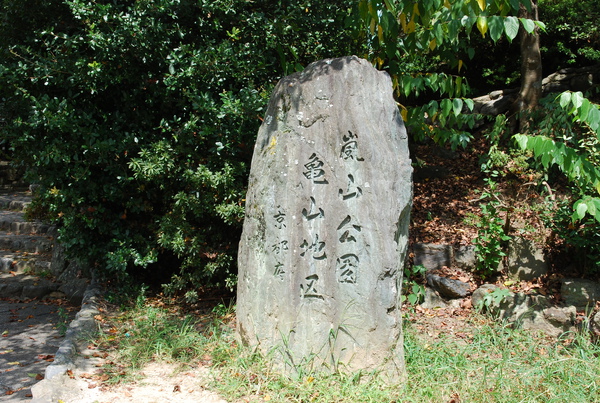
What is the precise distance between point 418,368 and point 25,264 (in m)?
7.31

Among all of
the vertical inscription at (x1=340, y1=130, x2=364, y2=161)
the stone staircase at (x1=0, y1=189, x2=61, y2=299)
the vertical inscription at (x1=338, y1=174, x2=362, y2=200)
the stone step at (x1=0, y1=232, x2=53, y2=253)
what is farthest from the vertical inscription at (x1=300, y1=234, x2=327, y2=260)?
the stone step at (x1=0, y1=232, x2=53, y2=253)

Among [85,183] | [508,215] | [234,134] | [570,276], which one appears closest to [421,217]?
[508,215]

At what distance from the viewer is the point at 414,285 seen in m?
6.51

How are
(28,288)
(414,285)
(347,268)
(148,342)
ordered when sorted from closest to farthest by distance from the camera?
(347,268), (148,342), (414,285), (28,288)

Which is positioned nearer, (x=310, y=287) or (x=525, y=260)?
(x=310, y=287)

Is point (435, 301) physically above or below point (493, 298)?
below

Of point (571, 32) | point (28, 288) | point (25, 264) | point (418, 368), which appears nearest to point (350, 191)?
point (418, 368)

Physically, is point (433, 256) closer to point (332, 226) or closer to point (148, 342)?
point (332, 226)

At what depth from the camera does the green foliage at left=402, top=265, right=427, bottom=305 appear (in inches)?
253

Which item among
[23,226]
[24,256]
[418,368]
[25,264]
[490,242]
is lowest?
[418,368]

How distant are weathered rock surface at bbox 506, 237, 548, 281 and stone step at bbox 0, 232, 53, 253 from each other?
7.86 m

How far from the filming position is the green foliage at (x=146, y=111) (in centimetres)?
579

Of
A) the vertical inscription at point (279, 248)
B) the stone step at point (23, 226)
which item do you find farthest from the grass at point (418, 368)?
the stone step at point (23, 226)

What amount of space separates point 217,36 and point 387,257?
3888 millimetres
